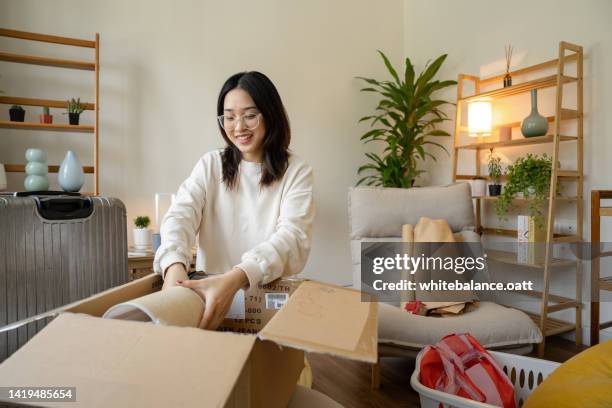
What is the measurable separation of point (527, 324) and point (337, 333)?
1.79 meters

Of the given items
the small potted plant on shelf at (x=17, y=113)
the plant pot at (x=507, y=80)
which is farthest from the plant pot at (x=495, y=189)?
the small potted plant on shelf at (x=17, y=113)

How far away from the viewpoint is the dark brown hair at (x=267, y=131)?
1187mm

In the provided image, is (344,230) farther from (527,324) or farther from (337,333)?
(337,333)

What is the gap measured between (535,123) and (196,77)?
2292 millimetres

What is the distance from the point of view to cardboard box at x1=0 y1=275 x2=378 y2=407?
0.39m

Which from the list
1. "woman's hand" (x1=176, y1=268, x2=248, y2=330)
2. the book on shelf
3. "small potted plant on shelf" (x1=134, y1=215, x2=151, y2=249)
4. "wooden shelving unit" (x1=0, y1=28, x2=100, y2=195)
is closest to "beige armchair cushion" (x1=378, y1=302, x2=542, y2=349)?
the book on shelf

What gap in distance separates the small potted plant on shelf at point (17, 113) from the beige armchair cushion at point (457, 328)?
2.22 meters

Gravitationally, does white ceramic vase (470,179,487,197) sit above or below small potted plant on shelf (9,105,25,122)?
below

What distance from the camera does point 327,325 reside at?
1.69 ft

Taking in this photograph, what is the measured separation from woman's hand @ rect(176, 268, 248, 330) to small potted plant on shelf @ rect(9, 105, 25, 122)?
2175 mm

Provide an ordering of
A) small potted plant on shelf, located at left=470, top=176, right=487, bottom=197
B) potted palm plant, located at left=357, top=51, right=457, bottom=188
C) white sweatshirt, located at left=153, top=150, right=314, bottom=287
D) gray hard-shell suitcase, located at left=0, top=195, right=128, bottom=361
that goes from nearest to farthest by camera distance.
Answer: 1. gray hard-shell suitcase, located at left=0, top=195, right=128, bottom=361
2. white sweatshirt, located at left=153, top=150, right=314, bottom=287
3. small potted plant on shelf, located at left=470, top=176, right=487, bottom=197
4. potted palm plant, located at left=357, top=51, right=457, bottom=188

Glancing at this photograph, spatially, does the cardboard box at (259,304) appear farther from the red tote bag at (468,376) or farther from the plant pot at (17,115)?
the plant pot at (17,115)

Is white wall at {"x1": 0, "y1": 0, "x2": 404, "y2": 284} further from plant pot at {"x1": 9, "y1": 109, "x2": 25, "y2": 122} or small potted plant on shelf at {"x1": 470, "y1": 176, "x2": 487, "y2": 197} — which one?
small potted plant on shelf at {"x1": 470, "y1": 176, "x2": 487, "y2": 197}

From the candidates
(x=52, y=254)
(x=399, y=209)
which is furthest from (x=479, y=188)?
(x=52, y=254)
